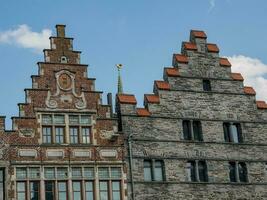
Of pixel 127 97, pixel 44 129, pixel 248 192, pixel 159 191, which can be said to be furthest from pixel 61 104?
pixel 248 192

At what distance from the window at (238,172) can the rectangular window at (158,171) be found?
377 centimetres

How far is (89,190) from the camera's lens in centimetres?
3036

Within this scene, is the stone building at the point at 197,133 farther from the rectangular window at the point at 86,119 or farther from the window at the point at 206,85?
the rectangular window at the point at 86,119

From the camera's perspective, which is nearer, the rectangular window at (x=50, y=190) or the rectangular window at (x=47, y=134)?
the rectangular window at (x=50, y=190)

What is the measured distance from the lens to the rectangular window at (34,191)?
96.4 ft

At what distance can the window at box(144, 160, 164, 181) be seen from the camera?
104 ft

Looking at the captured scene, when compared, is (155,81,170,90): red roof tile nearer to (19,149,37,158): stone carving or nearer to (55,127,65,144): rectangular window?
(55,127,65,144): rectangular window

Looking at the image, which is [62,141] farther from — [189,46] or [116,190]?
[189,46]

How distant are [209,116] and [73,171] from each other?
801 centimetres

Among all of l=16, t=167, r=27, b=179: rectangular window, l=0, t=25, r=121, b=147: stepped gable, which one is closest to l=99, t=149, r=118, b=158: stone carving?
l=0, t=25, r=121, b=147: stepped gable

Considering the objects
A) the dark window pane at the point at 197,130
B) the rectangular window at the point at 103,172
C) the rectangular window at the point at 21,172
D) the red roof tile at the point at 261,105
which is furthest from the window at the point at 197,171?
the rectangular window at the point at 21,172

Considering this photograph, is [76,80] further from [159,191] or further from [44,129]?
[159,191]

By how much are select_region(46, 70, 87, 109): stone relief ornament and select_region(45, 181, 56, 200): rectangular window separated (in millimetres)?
3661

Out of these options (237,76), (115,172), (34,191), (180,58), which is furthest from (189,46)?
(34,191)
